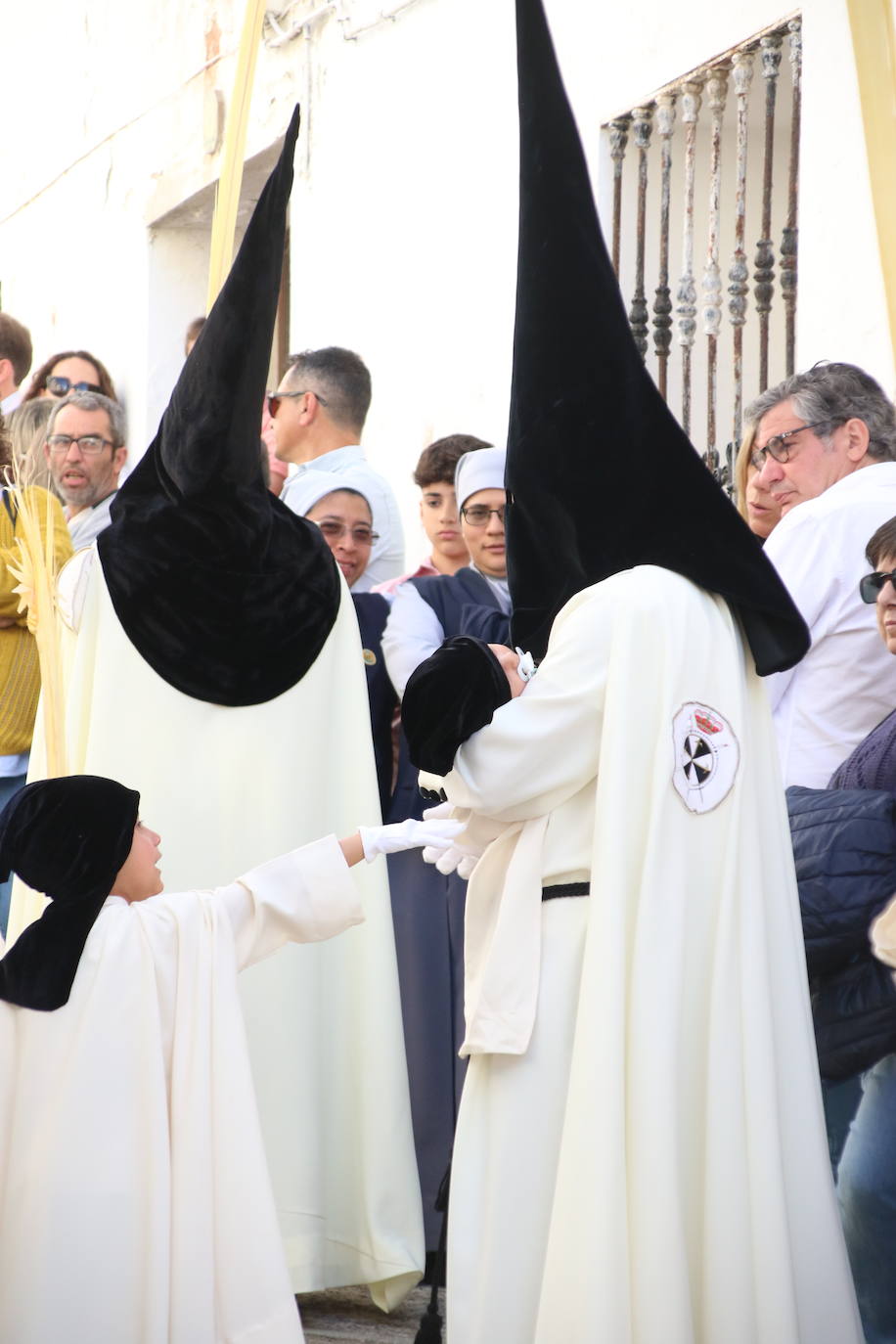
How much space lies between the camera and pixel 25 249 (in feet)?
37.2

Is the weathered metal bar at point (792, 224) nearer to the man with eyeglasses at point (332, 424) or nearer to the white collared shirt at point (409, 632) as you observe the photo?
the man with eyeglasses at point (332, 424)

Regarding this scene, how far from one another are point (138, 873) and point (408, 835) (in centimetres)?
50

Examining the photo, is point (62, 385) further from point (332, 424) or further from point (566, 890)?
point (566, 890)

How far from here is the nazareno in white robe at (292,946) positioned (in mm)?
4281

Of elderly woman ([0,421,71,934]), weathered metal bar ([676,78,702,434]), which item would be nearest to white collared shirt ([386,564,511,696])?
elderly woman ([0,421,71,934])

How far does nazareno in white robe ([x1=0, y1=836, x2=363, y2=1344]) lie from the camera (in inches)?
126

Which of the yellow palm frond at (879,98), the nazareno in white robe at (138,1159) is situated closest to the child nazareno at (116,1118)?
the nazareno in white robe at (138,1159)

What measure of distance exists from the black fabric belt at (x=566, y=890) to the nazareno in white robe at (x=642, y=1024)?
2 cm

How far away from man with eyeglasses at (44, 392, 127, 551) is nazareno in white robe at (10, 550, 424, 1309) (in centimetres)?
154

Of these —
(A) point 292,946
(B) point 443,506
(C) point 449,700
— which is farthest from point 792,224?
(C) point 449,700

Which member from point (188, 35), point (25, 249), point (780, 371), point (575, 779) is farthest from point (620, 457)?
point (25, 249)

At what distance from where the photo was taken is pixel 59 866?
328 cm

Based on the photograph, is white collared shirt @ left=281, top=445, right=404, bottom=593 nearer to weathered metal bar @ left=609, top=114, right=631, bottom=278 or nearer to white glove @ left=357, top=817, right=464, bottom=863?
weathered metal bar @ left=609, top=114, right=631, bottom=278

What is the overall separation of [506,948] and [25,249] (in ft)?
29.8
